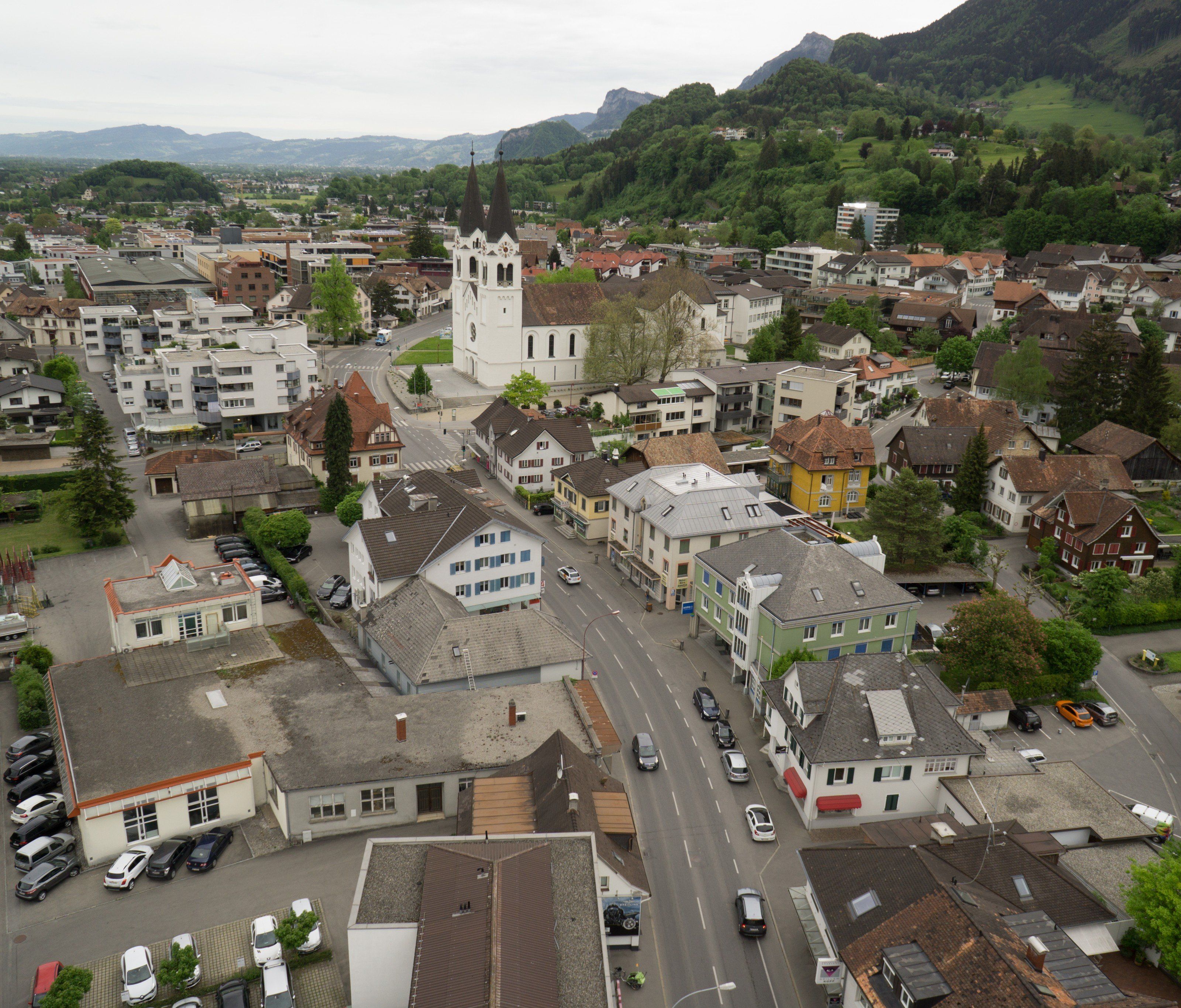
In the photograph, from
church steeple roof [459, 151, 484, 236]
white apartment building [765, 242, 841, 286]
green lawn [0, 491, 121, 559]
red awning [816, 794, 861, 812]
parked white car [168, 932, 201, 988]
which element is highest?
church steeple roof [459, 151, 484, 236]

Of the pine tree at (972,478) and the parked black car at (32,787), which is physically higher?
the pine tree at (972,478)

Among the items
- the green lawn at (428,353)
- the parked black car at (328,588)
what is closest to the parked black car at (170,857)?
the parked black car at (328,588)

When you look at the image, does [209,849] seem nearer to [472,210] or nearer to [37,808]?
[37,808]

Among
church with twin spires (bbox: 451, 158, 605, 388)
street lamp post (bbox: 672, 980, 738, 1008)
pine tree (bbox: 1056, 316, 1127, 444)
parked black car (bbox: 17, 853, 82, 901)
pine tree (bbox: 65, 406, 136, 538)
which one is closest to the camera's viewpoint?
street lamp post (bbox: 672, 980, 738, 1008)

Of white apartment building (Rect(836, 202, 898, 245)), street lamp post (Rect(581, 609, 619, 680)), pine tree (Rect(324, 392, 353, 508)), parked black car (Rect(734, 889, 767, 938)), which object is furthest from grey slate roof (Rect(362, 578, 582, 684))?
white apartment building (Rect(836, 202, 898, 245))

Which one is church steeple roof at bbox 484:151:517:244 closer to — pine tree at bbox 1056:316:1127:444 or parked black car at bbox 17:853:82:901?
pine tree at bbox 1056:316:1127:444

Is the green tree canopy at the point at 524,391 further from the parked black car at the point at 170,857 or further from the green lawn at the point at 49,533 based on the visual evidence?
the parked black car at the point at 170,857

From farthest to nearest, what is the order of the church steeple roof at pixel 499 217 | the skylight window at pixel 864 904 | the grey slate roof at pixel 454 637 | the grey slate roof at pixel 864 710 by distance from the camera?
the church steeple roof at pixel 499 217
the grey slate roof at pixel 454 637
the grey slate roof at pixel 864 710
the skylight window at pixel 864 904

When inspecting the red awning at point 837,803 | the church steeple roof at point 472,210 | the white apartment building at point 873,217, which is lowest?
the red awning at point 837,803
